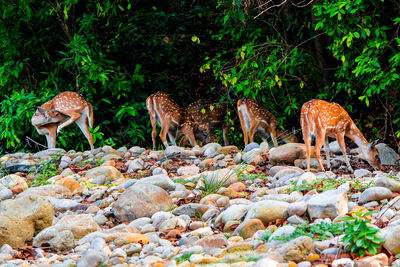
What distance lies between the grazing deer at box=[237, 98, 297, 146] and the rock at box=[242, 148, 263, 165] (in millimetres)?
2941

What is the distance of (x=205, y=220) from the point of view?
245 inches

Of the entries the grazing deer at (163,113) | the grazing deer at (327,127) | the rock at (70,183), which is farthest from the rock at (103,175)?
the grazing deer at (163,113)

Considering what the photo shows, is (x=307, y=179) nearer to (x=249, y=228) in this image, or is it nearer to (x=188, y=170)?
(x=249, y=228)

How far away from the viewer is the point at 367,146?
971 centimetres

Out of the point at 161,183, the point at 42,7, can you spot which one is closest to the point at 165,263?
the point at 161,183

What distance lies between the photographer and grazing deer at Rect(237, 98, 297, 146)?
41.4ft

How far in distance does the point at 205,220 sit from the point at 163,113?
7.10 m

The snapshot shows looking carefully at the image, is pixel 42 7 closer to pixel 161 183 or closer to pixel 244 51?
pixel 244 51

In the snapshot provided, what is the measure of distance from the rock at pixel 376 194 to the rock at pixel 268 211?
894 millimetres

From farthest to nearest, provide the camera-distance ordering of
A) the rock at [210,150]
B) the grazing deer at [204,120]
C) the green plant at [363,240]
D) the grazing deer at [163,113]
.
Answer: the grazing deer at [204,120], the grazing deer at [163,113], the rock at [210,150], the green plant at [363,240]

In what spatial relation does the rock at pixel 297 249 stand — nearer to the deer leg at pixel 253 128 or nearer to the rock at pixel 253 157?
the rock at pixel 253 157

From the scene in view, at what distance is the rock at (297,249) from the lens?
431 centimetres

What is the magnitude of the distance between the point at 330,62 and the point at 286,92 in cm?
119

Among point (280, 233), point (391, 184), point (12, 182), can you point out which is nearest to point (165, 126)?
point (12, 182)
